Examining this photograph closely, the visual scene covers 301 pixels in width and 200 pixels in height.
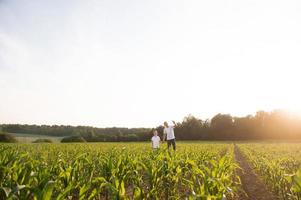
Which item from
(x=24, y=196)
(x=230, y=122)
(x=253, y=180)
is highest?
(x=230, y=122)

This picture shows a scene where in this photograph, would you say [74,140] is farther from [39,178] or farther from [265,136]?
[39,178]

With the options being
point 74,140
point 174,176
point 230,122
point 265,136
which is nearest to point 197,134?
point 230,122

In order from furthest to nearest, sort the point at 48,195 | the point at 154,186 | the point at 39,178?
1. the point at 154,186
2. the point at 39,178
3. the point at 48,195

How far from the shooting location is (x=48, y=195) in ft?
11.1

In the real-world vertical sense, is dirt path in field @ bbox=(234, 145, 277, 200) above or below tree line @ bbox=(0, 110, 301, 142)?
below

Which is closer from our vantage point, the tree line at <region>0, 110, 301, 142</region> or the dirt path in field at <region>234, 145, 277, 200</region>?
the dirt path in field at <region>234, 145, 277, 200</region>

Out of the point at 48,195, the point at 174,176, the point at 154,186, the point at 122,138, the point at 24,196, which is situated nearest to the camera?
the point at 48,195

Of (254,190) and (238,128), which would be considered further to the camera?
(238,128)

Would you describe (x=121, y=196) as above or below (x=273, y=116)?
below

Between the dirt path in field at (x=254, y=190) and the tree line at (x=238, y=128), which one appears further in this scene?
the tree line at (x=238, y=128)

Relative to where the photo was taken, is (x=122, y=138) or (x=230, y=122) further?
(x=230, y=122)

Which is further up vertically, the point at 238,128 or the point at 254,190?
the point at 238,128

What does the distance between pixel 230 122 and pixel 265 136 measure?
969 cm

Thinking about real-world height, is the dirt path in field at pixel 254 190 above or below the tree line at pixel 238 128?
below
